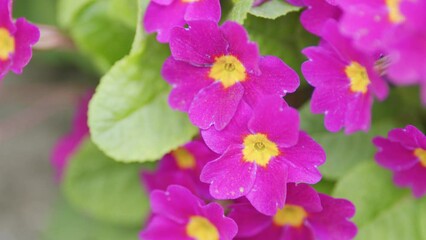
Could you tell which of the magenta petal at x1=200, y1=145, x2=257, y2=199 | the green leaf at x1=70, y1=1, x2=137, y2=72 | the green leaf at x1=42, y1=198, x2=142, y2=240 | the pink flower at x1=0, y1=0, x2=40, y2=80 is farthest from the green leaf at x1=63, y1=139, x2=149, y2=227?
the magenta petal at x1=200, y1=145, x2=257, y2=199

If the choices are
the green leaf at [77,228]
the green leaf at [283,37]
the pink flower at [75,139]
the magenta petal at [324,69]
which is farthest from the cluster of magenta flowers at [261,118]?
the pink flower at [75,139]

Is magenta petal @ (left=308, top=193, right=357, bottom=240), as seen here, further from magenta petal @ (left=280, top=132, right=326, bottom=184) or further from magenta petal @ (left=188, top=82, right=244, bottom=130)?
magenta petal @ (left=188, top=82, right=244, bottom=130)

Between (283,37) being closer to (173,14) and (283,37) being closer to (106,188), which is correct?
(173,14)

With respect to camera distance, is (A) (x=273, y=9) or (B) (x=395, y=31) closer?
(B) (x=395, y=31)

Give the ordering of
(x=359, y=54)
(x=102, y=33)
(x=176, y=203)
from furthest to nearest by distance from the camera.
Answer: (x=102, y=33), (x=176, y=203), (x=359, y=54)

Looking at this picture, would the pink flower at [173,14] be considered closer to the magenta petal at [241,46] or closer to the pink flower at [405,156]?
the magenta petal at [241,46]

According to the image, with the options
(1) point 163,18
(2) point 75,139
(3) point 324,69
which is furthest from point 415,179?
(2) point 75,139
